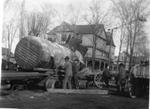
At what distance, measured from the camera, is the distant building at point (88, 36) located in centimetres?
541

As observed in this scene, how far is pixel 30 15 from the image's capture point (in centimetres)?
504

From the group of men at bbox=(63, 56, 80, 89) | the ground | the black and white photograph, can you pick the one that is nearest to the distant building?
the black and white photograph

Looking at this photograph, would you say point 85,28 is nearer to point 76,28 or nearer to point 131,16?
point 76,28

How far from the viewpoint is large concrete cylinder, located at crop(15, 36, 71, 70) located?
20.7 ft

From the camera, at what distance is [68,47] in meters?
6.64

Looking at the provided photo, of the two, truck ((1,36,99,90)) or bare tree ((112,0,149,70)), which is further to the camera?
truck ((1,36,99,90))

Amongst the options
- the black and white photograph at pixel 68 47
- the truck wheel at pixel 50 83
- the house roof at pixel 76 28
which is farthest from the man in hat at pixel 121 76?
the truck wheel at pixel 50 83

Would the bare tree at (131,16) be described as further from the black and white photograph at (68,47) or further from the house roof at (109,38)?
the house roof at (109,38)

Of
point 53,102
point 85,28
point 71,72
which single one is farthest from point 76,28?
point 53,102

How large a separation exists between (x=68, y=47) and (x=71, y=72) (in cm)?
67

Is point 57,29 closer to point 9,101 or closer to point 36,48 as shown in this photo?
point 36,48

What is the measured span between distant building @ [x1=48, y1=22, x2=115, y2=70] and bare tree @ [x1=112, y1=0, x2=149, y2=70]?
0.48m

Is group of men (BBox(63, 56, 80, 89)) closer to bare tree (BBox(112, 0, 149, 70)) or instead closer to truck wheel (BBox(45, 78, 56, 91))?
truck wheel (BBox(45, 78, 56, 91))

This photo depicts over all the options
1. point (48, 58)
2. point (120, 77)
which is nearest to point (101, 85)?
point (120, 77)
